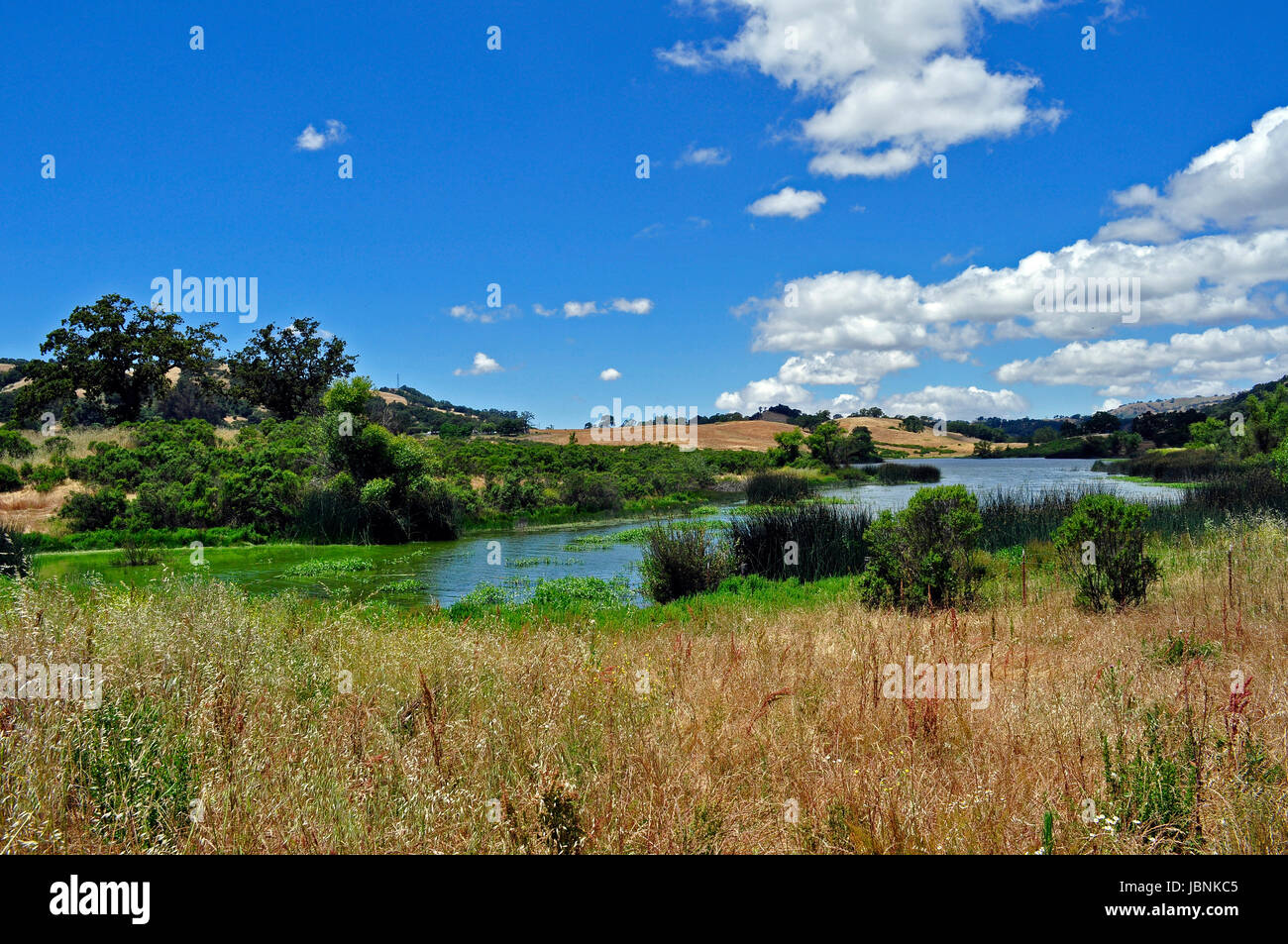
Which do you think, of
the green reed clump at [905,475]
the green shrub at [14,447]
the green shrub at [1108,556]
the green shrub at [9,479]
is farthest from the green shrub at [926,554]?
the green reed clump at [905,475]

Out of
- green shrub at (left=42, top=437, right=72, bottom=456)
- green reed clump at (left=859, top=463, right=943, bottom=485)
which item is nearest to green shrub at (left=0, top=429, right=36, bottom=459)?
green shrub at (left=42, top=437, right=72, bottom=456)

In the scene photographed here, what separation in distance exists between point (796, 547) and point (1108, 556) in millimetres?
6460

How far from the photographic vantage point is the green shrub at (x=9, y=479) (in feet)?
78.0

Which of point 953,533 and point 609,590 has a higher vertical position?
point 953,533

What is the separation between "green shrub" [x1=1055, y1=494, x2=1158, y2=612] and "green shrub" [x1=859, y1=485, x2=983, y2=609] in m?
1.36

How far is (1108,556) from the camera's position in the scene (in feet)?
31.3

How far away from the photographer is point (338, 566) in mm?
17266

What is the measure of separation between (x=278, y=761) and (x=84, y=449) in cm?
3152

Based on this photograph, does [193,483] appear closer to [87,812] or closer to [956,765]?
[87,812]

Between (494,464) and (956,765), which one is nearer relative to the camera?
(956,765)

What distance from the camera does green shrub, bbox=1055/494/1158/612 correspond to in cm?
928

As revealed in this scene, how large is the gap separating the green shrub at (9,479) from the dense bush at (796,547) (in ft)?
79.9
